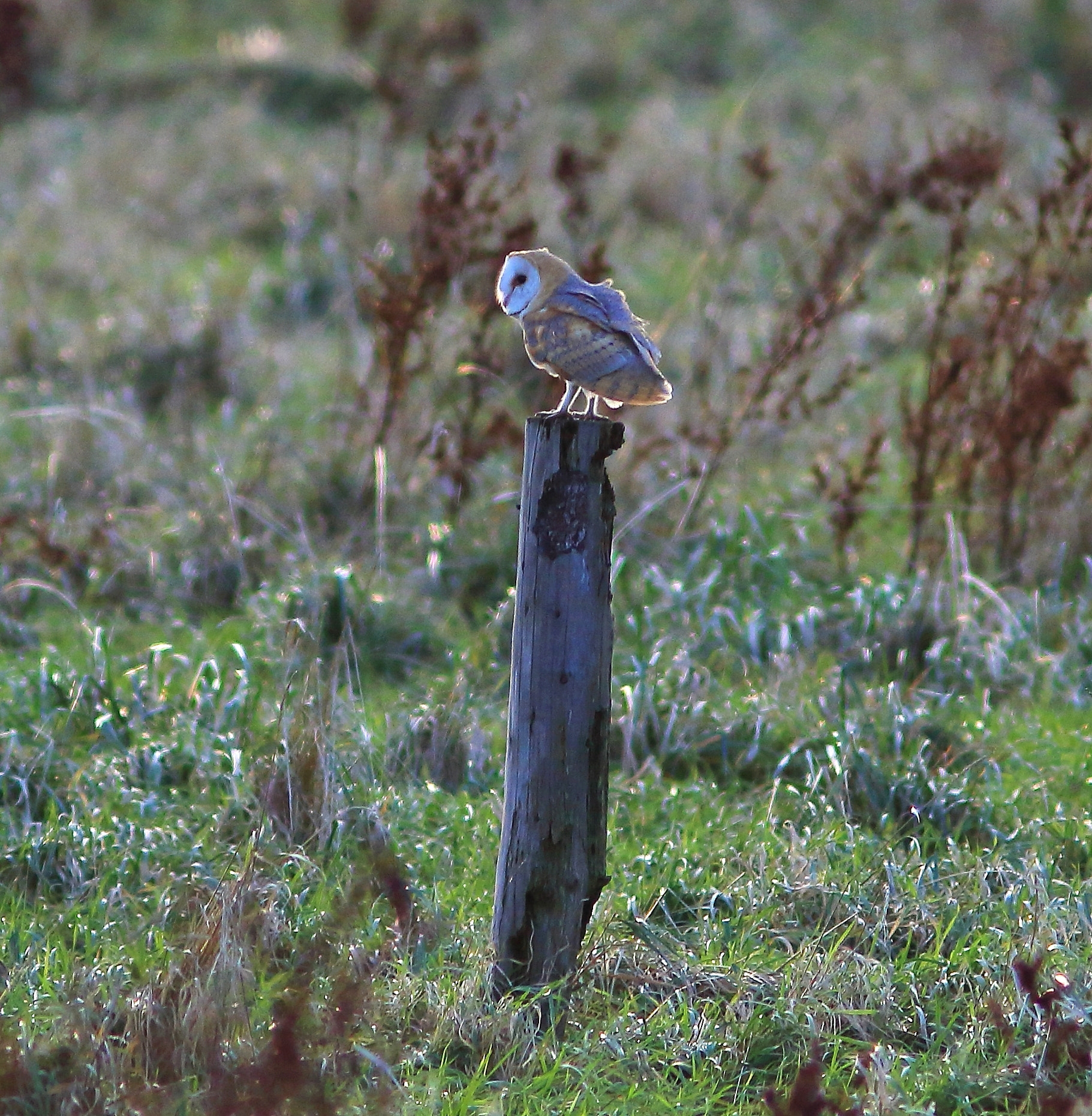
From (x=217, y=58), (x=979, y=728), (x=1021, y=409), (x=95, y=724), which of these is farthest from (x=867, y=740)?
(x=217, y=58)

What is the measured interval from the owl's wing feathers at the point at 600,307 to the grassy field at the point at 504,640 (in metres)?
1.22

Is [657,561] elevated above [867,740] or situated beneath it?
elevated above

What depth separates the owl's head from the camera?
122 inches

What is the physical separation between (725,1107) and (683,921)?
24.9 inches

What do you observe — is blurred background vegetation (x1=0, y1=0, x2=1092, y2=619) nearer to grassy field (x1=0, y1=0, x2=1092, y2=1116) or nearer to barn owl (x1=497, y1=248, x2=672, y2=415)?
grassy field (x1=0, y1=0, x2=1092, y2=1116)

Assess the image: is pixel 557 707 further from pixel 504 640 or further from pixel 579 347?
pixel 504 640

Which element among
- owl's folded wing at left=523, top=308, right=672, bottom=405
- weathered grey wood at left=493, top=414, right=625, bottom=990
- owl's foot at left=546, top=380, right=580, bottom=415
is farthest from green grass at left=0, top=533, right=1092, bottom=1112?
owl's folded wing at left=523, top=308, right=672, bottom=405

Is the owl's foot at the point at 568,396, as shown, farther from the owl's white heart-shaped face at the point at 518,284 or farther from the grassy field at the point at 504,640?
the grassy field at the point at 504,640

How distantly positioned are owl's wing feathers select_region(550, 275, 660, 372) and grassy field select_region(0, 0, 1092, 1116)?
122cm

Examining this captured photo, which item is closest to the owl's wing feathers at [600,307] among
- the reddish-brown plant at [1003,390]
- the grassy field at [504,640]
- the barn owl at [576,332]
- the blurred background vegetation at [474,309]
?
the barn owl at [576,332]

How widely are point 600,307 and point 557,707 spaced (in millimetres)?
869

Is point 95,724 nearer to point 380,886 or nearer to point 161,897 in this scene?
point 161,897

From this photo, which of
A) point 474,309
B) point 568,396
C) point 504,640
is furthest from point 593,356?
point 474,309

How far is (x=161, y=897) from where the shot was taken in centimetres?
341
